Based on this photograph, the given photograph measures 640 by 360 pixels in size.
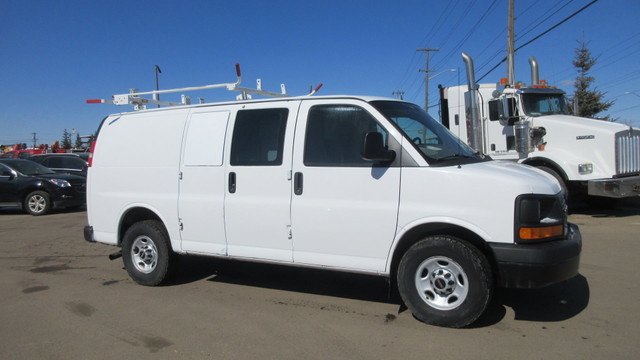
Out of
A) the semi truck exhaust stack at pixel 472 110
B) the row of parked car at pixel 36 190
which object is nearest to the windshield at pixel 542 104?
the semi truck exhaust stack at pixel 472 110

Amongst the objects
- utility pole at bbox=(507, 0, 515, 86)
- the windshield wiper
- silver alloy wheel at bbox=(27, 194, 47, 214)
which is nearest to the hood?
the windshield wiper

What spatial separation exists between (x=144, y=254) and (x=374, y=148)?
3289 mm

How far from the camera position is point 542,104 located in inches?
398

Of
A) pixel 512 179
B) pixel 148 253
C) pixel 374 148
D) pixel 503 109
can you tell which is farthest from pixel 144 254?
pixel 503 109

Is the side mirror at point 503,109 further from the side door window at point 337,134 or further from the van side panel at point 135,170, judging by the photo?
the van side panel at point 135,170

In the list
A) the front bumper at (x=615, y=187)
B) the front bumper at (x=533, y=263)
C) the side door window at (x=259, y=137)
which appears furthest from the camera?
the front bumper at (x=615, y=187)

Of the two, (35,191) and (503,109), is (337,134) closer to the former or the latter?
(503,109)

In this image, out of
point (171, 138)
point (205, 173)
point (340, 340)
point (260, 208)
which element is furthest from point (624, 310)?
point (171, 138)

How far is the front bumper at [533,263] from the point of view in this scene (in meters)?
3.61

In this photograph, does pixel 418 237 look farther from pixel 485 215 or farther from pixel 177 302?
pixel 177 302

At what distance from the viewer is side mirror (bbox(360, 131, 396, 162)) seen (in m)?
3.96

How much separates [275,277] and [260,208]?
1458 millimetres

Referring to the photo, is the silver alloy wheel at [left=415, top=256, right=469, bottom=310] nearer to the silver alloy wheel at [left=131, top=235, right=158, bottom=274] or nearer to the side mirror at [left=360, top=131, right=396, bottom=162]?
the side mirror at [left=360, top=131, right=396, bottom=162]

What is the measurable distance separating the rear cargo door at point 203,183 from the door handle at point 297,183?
0.90m
